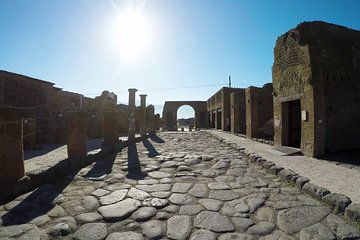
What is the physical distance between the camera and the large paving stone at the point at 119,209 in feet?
10.3

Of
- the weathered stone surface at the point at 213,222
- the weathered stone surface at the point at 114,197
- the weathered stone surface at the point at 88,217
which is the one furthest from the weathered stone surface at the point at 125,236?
the weathered stone surface at the point at 114,197

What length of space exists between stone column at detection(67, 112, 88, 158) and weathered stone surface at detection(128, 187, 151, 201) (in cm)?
300

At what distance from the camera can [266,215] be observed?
3211 mm

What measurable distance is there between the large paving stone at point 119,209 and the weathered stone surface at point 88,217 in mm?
75

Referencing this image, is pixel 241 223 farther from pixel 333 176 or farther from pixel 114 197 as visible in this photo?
pixel 333 176

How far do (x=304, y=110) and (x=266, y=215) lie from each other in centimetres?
605

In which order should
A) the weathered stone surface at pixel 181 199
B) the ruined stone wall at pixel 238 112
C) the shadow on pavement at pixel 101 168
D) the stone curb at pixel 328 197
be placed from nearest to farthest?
1. the stone curb at pixel 328 197
2. the weathered stone surface at pixel 181 199
3. the shadow on pavement at pixel 101 168
4. the ruined stone wall at pixel 238 112

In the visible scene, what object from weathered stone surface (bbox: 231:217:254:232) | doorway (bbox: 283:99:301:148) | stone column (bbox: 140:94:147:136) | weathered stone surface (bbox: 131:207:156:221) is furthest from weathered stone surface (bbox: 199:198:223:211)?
stone column (bbox: 140:94:147:136)

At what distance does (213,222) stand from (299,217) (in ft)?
3.78

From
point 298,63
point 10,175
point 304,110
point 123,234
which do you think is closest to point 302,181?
point 123,234

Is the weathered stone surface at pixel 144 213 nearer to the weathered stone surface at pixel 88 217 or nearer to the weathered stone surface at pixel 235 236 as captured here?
the weathered stone surface at pixel 88 217

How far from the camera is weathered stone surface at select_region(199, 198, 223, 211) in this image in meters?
3.46

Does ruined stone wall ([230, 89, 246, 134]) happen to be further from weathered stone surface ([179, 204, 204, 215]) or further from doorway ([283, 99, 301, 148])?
weathered stone surface ([179, 204, 204, 215])

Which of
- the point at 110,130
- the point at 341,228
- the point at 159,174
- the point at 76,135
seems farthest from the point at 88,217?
the point at 110,130
